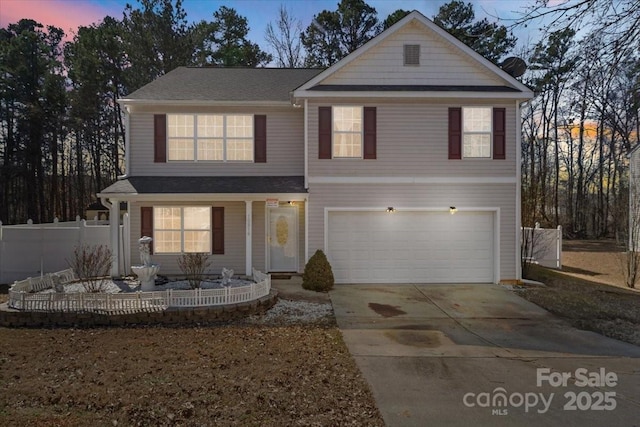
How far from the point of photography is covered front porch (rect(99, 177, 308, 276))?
11.9m

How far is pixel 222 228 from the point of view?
12125 mm

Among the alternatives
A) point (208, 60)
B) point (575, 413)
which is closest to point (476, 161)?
point (575, 413)

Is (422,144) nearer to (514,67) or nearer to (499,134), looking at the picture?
(499,134)

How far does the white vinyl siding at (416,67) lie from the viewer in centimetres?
1152

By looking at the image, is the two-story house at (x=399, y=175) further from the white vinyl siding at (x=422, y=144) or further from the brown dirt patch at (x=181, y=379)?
the brown dirt patch at (x=181, y=379)

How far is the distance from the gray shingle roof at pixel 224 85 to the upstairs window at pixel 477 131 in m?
5.53

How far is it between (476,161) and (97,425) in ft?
35.6

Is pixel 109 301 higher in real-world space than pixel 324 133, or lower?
lower

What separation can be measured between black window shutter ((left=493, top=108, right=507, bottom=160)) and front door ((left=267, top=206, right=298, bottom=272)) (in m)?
6.25

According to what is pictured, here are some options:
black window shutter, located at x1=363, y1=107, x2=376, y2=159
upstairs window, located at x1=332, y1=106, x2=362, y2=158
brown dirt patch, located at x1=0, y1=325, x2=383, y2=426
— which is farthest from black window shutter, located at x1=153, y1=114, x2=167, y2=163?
brown dirt patch, located at x1=0, y1=325, x2=383, y2=426

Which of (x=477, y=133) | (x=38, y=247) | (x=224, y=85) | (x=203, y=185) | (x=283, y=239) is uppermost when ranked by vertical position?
(x=224, y=85)

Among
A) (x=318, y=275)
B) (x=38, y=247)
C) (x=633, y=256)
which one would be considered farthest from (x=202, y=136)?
(x=633, y=256)

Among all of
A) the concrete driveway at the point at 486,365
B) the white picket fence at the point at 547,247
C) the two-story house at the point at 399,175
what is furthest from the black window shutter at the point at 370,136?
the white picket fence at the point at 547,247

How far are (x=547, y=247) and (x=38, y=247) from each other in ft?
60.3
